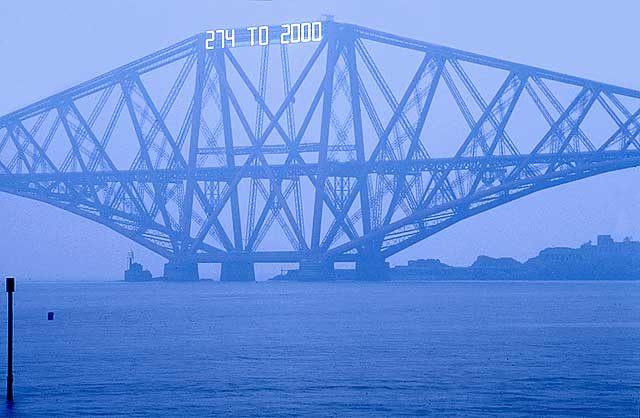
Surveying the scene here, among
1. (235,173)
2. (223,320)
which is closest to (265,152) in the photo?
(235,173)

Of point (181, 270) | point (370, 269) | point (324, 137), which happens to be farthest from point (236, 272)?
point (324, 137)

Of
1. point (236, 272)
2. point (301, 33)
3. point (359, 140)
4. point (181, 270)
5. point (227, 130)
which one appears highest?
point (301, 33)

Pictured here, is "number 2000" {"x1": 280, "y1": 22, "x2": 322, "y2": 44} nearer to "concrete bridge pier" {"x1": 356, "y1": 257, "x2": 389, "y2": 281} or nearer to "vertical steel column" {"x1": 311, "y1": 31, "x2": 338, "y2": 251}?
"vertical steel column" {"x1": 311, "y1": 31, "x2": 338, "y2": 251}

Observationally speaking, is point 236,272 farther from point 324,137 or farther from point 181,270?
point 324,137

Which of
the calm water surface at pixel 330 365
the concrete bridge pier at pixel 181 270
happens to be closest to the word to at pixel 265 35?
the concrete bridge pier at pixel 181 270

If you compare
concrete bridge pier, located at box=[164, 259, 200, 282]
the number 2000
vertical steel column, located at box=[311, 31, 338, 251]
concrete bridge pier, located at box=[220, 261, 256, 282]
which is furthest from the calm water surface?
concrete bridge pier, located at box=[220, 261, 256, 282]

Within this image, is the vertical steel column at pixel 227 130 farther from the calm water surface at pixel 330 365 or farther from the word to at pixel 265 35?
the calm water surface at pixel 330 365
